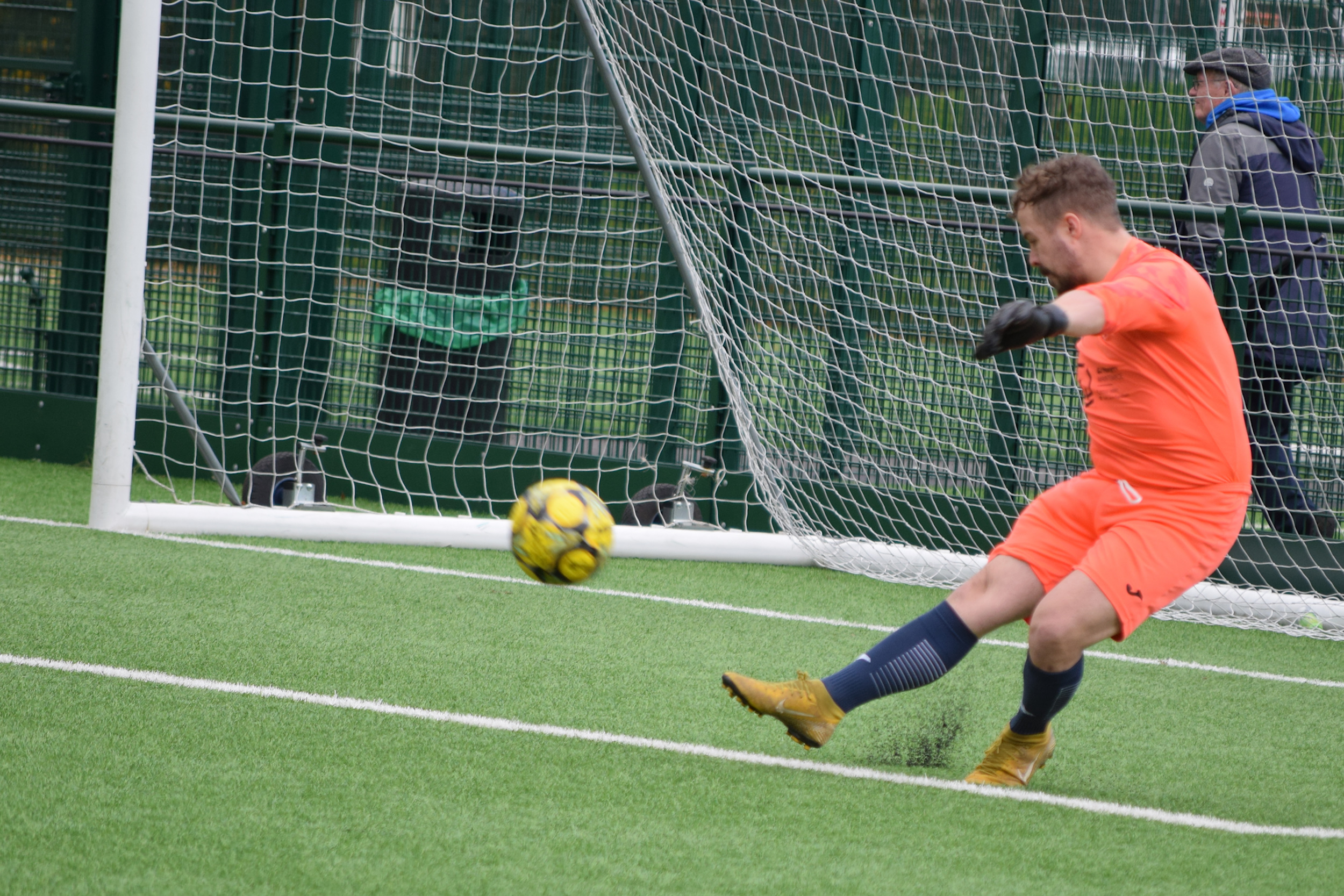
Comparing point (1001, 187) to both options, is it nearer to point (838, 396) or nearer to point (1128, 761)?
point (838, 396)

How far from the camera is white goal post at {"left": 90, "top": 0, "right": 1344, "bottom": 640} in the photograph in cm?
675

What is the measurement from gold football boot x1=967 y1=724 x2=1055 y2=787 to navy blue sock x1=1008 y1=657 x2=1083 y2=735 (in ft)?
0.08

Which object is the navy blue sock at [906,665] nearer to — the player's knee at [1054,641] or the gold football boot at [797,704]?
the gold football boot at [797,704]

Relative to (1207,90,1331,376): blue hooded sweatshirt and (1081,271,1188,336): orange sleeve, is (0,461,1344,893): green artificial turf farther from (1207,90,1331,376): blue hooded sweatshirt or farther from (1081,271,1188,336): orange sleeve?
(1207,90,1331,376): blue hooded sweatshirt

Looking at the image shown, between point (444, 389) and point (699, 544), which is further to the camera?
point (444, 389)

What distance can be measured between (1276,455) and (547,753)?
14.5 feet

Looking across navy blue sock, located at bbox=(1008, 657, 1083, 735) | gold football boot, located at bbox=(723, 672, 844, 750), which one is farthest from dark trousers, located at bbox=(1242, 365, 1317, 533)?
gold football boot, located at bbox=(723, 672, 844, 750)

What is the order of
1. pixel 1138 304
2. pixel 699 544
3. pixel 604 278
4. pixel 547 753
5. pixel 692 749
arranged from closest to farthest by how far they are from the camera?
pixel 1138 304
pixel 547 753
pixel 692 749
pixel 699 544
pixel 604 278

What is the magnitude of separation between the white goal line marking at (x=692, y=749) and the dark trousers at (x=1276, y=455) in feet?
11.2

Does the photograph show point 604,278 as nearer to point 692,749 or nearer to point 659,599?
point 659,599

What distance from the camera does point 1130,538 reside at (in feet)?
11.5

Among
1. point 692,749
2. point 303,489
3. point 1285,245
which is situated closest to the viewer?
point 692,749

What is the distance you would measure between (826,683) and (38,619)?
2739 mm

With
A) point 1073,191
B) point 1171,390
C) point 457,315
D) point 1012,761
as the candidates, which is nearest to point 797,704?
point 1012,761
